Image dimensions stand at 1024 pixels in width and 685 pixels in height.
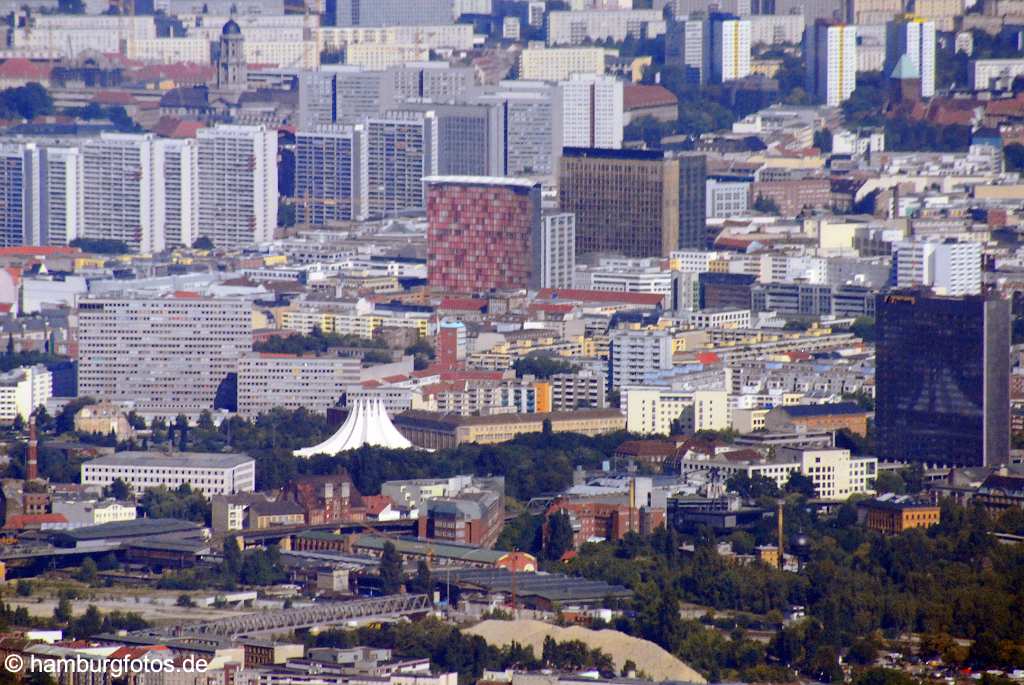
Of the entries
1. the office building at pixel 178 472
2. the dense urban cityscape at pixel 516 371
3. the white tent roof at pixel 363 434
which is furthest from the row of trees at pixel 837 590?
the white tent roof at pixel 363 434

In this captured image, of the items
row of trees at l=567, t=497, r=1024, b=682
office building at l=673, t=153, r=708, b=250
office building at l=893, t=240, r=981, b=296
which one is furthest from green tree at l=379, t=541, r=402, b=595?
office building at l=673, t=153, r=708, b=250

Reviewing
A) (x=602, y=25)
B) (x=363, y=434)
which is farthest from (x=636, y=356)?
(x=602, y=25)

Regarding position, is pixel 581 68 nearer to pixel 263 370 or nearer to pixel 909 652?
pixel 263 370

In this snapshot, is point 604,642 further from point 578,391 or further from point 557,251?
point 557,251

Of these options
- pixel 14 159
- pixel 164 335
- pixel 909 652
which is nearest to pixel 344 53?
pixel 14 159

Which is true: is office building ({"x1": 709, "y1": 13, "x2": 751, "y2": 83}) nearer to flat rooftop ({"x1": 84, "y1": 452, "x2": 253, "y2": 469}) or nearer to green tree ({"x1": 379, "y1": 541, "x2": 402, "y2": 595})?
flat rooftop ({"x1": 84, "y1": 452, "x2": 253, "y2": 469})

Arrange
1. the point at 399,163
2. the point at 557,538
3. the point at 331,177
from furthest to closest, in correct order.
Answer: the point at 331,177
the point at 399,163
the point at 557,538

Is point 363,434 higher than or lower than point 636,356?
lower
